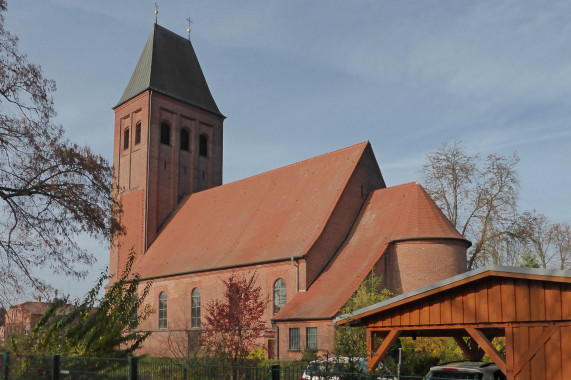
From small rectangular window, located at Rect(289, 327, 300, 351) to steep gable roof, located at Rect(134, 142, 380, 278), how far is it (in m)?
4.11

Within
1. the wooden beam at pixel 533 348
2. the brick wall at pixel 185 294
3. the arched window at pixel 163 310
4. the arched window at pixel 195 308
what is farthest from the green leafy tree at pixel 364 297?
the arched window at pixel 163 310

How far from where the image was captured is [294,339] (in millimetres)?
29406

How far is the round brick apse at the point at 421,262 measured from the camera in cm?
2984

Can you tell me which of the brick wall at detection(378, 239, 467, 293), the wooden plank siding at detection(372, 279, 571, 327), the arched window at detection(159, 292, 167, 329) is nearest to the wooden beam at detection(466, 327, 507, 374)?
the wooden plank siding at detection(372, 279, 571, 327)

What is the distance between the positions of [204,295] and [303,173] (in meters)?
9.46

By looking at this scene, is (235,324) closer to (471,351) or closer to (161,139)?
(471,351)

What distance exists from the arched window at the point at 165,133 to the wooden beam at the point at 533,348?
128 ft

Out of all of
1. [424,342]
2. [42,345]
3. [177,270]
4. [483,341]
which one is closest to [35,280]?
[42,345]

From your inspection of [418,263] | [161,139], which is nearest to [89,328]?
[418,263]

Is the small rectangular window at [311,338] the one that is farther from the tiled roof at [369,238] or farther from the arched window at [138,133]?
the arched window at [138,133]

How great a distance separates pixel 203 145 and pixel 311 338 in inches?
995

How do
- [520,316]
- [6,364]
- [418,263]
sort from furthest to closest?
[418,263] → [6,364] → [520,316]

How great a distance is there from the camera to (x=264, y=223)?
122 feet

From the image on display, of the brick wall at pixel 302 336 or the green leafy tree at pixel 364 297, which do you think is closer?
the green leafy tree at pixel 364 297
